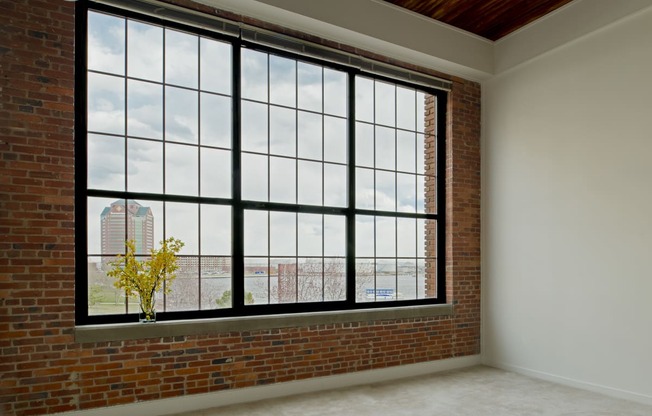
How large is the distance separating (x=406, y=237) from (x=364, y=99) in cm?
164

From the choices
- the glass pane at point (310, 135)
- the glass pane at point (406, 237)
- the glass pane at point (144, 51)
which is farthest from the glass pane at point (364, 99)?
the glass pane at point (144, 51)

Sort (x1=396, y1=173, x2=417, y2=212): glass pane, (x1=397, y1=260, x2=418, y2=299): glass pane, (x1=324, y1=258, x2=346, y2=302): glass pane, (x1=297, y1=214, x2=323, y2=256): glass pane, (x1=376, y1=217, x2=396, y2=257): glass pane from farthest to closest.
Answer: (x1=396, y1=173, x2=417, y2=212): glass pane < (x1=397, y1=260, x2=418, y2=299): glass pane < (x1=376, y1=217, x2=396, y2=257): glass pane < (x1=324, y1=258, x2=346, y2=302): glass pane < (x1=297, y1=214, x2=323, y2=256): glass pane

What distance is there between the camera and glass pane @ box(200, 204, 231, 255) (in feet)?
13.6

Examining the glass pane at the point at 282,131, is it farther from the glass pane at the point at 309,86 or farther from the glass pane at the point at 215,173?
the glass pane at the point at 215,173

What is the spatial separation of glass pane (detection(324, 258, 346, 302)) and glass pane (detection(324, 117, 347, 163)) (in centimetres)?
107

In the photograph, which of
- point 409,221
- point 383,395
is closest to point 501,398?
point 383,395

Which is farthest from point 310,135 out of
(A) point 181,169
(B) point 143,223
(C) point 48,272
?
(C) point 48,272

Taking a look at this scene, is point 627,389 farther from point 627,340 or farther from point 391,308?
point 391,308

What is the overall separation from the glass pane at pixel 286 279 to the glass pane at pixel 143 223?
3.70ft

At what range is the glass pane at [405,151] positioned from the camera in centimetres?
545

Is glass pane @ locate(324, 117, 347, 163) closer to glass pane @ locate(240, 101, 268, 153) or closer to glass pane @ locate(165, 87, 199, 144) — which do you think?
glass pane @ locate(240, 101, 268, 153)

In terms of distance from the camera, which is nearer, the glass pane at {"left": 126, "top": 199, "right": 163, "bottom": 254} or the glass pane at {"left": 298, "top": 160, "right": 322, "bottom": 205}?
the glass pane at {"left": 126, "top": 199, "right": 163, "bottom": 254}

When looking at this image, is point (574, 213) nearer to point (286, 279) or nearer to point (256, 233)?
point (286, 279)

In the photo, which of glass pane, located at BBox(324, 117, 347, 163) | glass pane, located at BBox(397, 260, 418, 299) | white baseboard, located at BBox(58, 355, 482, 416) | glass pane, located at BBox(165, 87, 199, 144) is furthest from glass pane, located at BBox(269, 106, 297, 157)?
white baseboard, located at BBox(58, 355, 482, 416)
